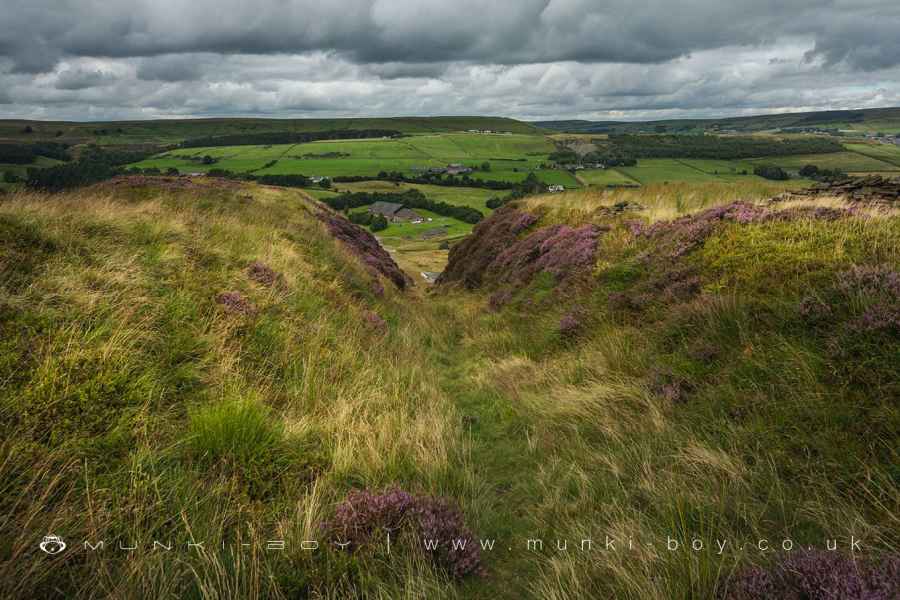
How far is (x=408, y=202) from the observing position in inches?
5728

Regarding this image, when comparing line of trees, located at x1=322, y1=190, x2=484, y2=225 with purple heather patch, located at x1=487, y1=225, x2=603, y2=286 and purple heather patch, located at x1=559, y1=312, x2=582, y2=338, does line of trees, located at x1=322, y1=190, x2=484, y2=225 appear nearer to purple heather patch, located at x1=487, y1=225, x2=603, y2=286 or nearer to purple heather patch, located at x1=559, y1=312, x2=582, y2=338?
purple heather patch, located at x1=487, y1=225, x2=603, y2=286

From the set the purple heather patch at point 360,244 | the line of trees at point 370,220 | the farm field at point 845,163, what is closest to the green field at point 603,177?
the farm field at point 845,163

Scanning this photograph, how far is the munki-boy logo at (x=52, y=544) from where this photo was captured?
2516 mm

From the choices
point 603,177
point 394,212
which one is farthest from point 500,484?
point 603,177

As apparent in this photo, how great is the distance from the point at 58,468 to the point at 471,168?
199m

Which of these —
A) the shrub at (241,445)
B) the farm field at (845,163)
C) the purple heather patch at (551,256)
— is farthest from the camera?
the farm field at (845,163)

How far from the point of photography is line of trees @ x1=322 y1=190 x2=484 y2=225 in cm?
13275

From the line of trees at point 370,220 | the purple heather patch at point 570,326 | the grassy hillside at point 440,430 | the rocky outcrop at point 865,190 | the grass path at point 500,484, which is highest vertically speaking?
the rocky outcrop at point 865,190

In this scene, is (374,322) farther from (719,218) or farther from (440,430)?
(719,218)

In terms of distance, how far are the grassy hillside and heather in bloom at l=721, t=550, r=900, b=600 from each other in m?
0.02

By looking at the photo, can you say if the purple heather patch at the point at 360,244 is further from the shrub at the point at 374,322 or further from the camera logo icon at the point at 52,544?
the camera logo icon at the point at 52,544

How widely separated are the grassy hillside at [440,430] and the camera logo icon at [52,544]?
0.15ft

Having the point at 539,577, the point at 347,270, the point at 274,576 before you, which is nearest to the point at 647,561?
the point at 539,577

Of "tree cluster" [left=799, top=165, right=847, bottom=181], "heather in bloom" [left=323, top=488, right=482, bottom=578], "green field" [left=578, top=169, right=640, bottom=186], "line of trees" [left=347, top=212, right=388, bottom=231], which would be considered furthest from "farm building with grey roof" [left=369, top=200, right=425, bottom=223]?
"heather in bloom" [left=323, top=488, right=482, bottom=578]
